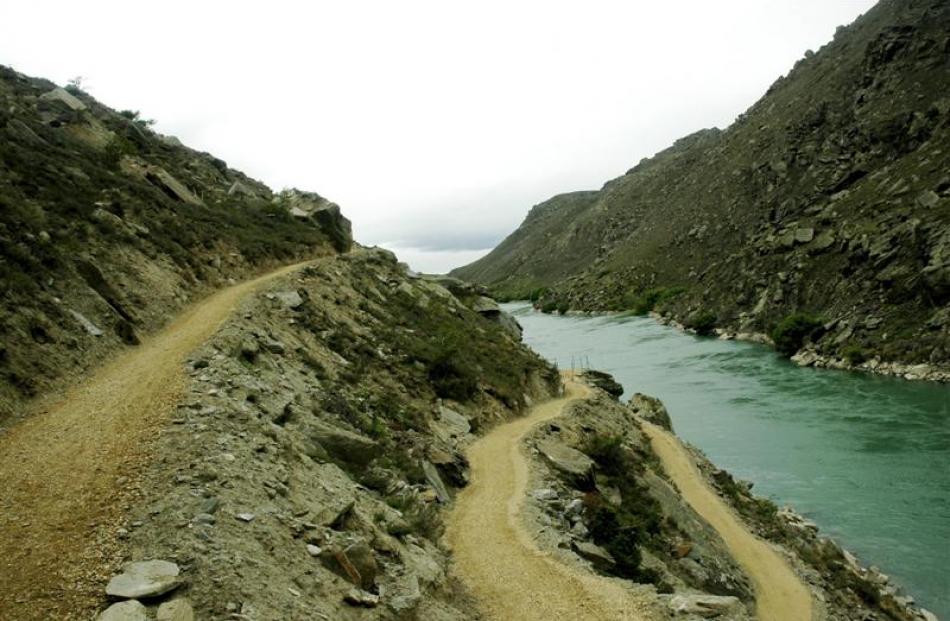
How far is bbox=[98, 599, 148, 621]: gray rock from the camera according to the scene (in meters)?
6.59

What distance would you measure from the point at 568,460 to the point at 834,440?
74.3 feet

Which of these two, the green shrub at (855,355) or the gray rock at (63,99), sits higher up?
the gray rock at (63,99)

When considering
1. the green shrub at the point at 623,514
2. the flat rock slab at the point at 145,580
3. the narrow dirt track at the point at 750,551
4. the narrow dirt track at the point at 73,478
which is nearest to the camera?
the flat rock slab at the point at 145,580

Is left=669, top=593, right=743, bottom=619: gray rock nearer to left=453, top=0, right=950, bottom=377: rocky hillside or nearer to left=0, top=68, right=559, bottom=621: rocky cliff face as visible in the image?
left=0, top=68, right=559, bottom=621: rocky cliff face

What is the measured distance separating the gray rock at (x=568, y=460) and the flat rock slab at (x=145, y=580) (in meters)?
15.2

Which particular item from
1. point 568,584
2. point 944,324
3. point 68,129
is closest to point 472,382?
point 568,584

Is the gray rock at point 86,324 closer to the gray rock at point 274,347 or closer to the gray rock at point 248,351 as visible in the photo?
the gray rock at point 248,351

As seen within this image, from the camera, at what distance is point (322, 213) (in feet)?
148

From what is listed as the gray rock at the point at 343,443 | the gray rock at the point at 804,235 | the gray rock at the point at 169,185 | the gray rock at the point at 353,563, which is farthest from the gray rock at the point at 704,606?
the gray rock at the point at 804,235

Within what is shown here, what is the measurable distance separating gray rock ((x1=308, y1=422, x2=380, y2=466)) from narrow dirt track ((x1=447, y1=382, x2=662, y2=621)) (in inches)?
117

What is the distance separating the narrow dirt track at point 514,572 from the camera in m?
11.9

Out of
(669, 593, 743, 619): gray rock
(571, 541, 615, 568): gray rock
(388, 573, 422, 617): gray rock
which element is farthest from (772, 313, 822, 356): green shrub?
(388, 573, 422, 617): gray rock

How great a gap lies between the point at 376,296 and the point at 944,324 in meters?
47.3

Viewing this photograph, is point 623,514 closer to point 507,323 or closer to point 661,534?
point 661,534
